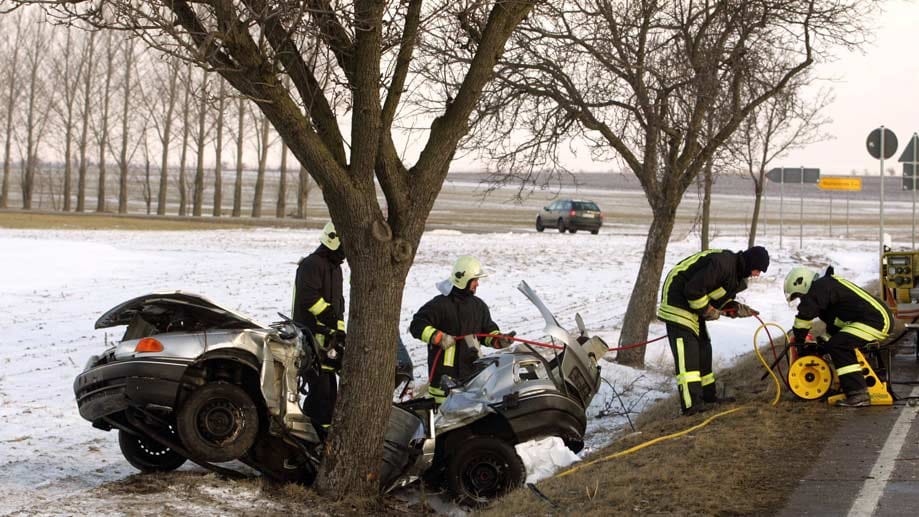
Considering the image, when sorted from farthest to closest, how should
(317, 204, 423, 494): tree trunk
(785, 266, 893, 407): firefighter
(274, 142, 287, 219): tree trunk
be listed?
(274, 142, 287, 219): tree trunk, (785, 266, 893, 407): firefighter, (317, 204, 423, 494): tree trunk

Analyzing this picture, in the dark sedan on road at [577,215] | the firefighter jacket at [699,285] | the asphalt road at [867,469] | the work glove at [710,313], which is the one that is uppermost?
the dark sedan on road at [577,215]

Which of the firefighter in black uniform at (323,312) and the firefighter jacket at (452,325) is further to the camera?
the firefighter jacket at (452,325)

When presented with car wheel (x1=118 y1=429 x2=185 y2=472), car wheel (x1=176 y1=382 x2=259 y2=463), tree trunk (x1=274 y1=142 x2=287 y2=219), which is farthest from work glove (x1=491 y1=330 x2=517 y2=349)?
tree trunk (x1=274 y1=142 x2=287 y2=219)

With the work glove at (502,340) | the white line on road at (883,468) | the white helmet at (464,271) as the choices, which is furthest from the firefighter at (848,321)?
the white helmet at (464,271)

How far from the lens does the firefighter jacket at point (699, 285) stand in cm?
976

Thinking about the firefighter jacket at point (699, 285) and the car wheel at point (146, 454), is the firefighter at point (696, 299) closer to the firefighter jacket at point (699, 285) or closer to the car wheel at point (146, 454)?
the firefighter jacket at point (699, 285)

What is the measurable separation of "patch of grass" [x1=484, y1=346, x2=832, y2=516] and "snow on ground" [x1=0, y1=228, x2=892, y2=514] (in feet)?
2.86

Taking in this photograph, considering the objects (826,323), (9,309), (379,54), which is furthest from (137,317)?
(9,309)

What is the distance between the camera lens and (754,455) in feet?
25.9

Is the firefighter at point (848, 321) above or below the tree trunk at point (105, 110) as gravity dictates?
below

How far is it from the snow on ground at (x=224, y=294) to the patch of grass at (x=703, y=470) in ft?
2.86

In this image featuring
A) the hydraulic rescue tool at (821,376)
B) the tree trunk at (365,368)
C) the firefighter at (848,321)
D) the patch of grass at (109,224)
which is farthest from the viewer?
the patch of grass at (109,224)

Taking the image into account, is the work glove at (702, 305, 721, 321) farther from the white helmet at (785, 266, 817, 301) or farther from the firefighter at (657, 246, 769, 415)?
the white helmet at (785, 266, 817, 301)

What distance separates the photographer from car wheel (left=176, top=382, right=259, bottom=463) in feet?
25.0
